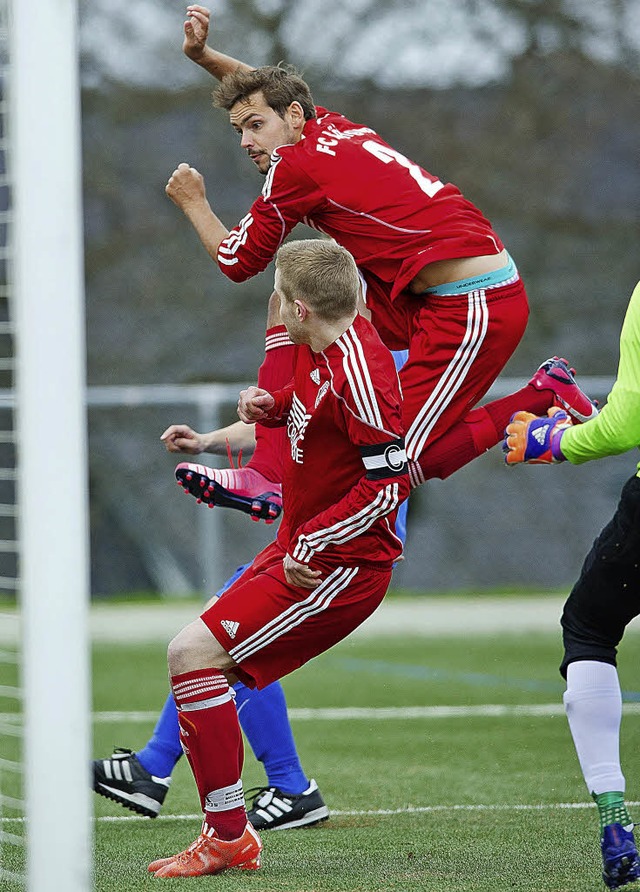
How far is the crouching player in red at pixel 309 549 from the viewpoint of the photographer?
392 cm

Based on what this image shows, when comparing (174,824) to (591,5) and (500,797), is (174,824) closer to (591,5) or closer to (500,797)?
(500,797)

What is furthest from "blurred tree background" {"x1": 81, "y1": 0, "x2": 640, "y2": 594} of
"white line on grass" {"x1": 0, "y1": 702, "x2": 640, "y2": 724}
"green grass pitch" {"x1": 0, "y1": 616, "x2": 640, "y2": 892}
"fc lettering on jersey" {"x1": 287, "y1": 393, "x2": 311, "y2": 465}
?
"fc lettering on jersey" {"x1": 287, "y1": 393, "x2": 311, "y2": 465}

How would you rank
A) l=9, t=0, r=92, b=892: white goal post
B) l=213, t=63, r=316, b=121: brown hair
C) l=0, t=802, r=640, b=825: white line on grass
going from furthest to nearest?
l=0, t=802, r=640, b=825: white line on grass → l=213, t=63, r=316, b=121: brown hair → l=9, t=0, r=92, b=892: white goal post

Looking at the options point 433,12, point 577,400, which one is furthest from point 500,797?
point 433,12

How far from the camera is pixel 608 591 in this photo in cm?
379

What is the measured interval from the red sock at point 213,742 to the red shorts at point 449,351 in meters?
1.00

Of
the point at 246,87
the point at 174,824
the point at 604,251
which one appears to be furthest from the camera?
the point at 604,251

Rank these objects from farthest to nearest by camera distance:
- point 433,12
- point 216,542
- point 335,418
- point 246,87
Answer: point 433,12 → point 216,542 → point 246,87 → point 335,418

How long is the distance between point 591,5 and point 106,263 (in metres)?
7.31

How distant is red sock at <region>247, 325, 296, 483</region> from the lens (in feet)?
16.0

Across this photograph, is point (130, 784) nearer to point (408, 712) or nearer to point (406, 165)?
point (406, 165)

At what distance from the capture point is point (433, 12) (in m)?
18.7

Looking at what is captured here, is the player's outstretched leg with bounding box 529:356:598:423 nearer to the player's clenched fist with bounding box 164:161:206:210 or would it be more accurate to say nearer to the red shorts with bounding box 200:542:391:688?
the red shorts with bounding box 200:542:391:688

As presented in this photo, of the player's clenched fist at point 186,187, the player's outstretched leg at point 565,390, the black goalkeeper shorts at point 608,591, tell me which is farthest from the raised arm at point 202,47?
the black goalkeeper shorts at point 608,591
